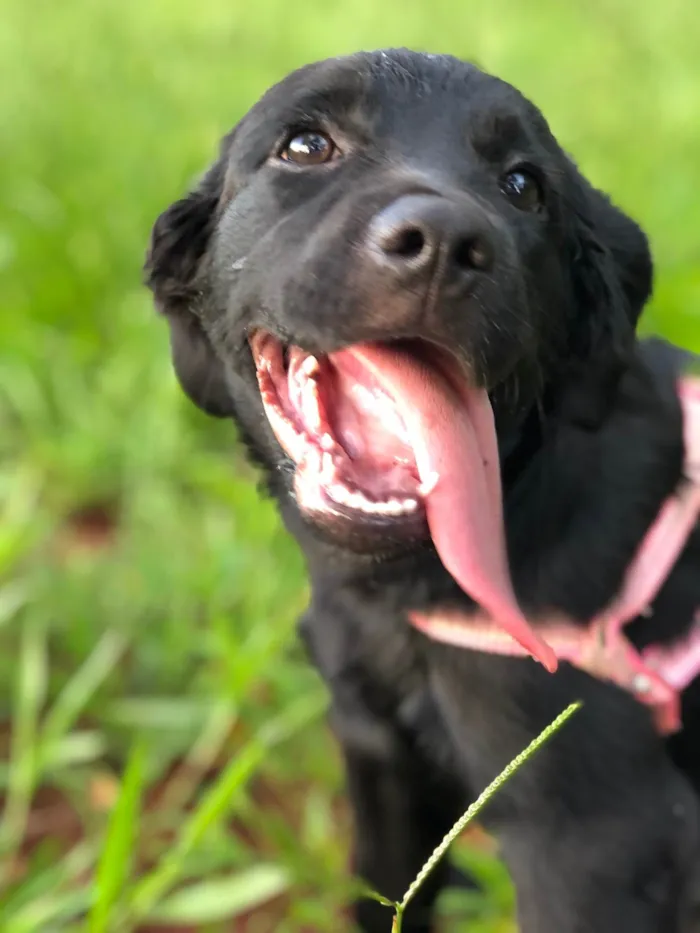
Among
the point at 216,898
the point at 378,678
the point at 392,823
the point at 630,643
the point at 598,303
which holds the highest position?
the point at 598,303

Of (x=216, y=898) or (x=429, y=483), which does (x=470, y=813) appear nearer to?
(x=429, y=483)

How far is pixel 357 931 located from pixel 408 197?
3.95 ft

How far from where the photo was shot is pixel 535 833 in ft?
3.93

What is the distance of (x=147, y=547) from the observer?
86.5 inches

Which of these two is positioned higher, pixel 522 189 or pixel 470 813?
pixel 522 189

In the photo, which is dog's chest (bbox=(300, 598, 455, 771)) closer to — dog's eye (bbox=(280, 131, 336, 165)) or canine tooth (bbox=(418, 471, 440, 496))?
canine tooth (bbox=(418, 471, 440, 496))

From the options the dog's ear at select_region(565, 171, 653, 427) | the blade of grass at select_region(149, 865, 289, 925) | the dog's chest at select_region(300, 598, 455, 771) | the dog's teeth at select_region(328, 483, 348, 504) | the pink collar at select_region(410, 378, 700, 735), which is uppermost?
the dog's ear at select_region(565, 171, 653, 427)

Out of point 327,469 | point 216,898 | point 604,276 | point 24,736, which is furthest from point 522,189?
point 24,736

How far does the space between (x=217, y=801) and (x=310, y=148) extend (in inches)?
33.8

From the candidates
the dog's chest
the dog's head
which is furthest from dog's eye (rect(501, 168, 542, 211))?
the dog's chest

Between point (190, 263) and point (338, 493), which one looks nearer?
point (338, 493)

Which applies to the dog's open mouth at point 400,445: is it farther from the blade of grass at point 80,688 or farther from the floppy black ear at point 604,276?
the blade of grass at point 80,688

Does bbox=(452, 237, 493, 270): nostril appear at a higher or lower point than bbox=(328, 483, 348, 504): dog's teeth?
higher

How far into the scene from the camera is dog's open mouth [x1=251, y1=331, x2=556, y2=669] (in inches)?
38.4
